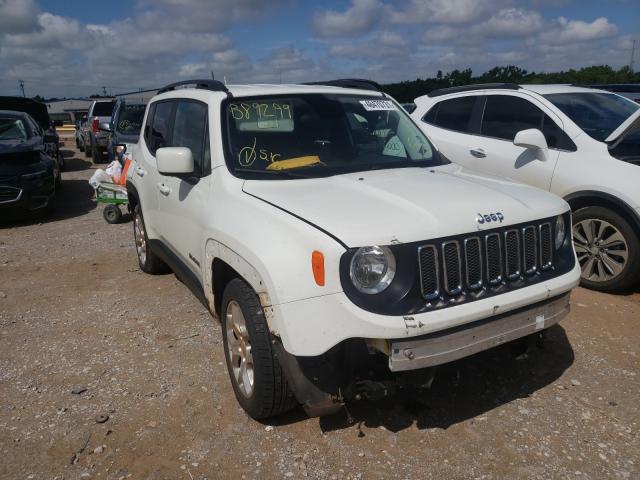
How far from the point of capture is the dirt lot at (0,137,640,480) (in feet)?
9.09

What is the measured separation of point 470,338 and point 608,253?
9.73 feet

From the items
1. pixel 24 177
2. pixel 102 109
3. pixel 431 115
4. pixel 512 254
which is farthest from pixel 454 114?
pixel 102 109

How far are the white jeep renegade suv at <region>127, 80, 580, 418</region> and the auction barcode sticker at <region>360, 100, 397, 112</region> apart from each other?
172 mm

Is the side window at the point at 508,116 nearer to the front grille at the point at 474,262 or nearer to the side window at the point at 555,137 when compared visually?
the side window at the point at 555,137

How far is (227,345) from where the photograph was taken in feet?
10.9

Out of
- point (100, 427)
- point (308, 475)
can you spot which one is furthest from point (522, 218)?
point (100, 427)

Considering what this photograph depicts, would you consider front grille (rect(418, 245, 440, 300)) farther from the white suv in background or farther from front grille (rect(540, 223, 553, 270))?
the white suv in background

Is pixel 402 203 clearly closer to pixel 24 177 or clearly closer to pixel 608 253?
pixel 608 253

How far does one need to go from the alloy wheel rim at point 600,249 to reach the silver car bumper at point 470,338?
86.8 inches

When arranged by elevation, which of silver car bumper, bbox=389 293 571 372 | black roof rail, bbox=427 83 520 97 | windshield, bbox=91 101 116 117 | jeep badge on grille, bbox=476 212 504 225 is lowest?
silver car bumper, bbox=389 293 571 372

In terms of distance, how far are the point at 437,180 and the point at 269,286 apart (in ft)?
4.52

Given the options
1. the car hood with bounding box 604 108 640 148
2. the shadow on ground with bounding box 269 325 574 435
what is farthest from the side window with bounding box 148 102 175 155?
the car hood with bounding box 604 108 640 148

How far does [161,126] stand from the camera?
4.86 m

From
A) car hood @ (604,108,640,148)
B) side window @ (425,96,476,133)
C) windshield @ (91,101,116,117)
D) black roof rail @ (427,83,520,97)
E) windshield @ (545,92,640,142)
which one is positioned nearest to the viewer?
car hood @ (604,108,640,148)
